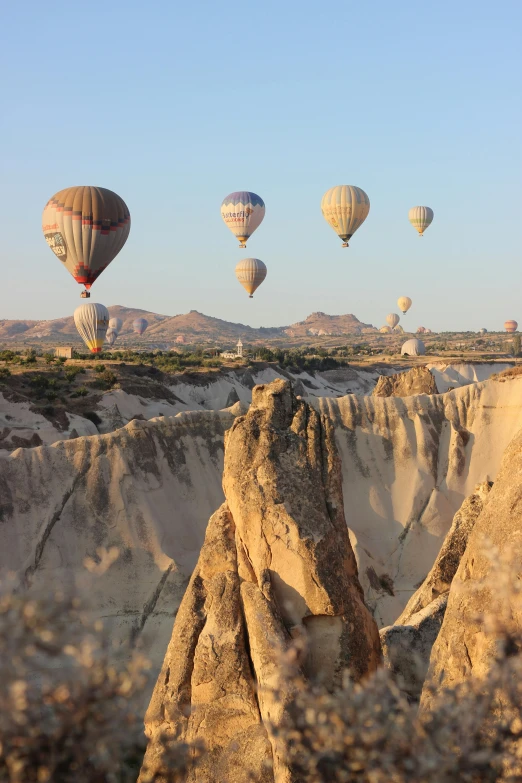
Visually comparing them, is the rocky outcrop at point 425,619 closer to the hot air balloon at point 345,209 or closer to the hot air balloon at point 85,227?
the hot air balloon at point 85,227

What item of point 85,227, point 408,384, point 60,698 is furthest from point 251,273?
point 60,698

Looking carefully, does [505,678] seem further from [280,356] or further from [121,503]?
[280,356]

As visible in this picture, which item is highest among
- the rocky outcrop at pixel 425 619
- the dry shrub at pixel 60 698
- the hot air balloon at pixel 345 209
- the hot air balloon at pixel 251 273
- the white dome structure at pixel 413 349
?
the hot air balloon at pixel 345 209

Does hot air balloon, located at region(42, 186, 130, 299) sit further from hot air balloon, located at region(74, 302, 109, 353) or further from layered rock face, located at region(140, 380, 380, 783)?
layered rock face, located at region(140, 380, 380, 783)

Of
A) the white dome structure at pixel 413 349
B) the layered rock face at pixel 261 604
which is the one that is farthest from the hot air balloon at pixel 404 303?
the layered rock face at pixel 261 604

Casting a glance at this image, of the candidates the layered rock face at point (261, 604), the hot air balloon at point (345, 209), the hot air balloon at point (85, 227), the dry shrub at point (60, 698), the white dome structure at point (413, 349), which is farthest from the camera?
the white dome structure at point (413, 349)

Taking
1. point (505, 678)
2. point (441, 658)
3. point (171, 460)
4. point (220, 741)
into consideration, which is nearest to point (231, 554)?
point (220, 741)
